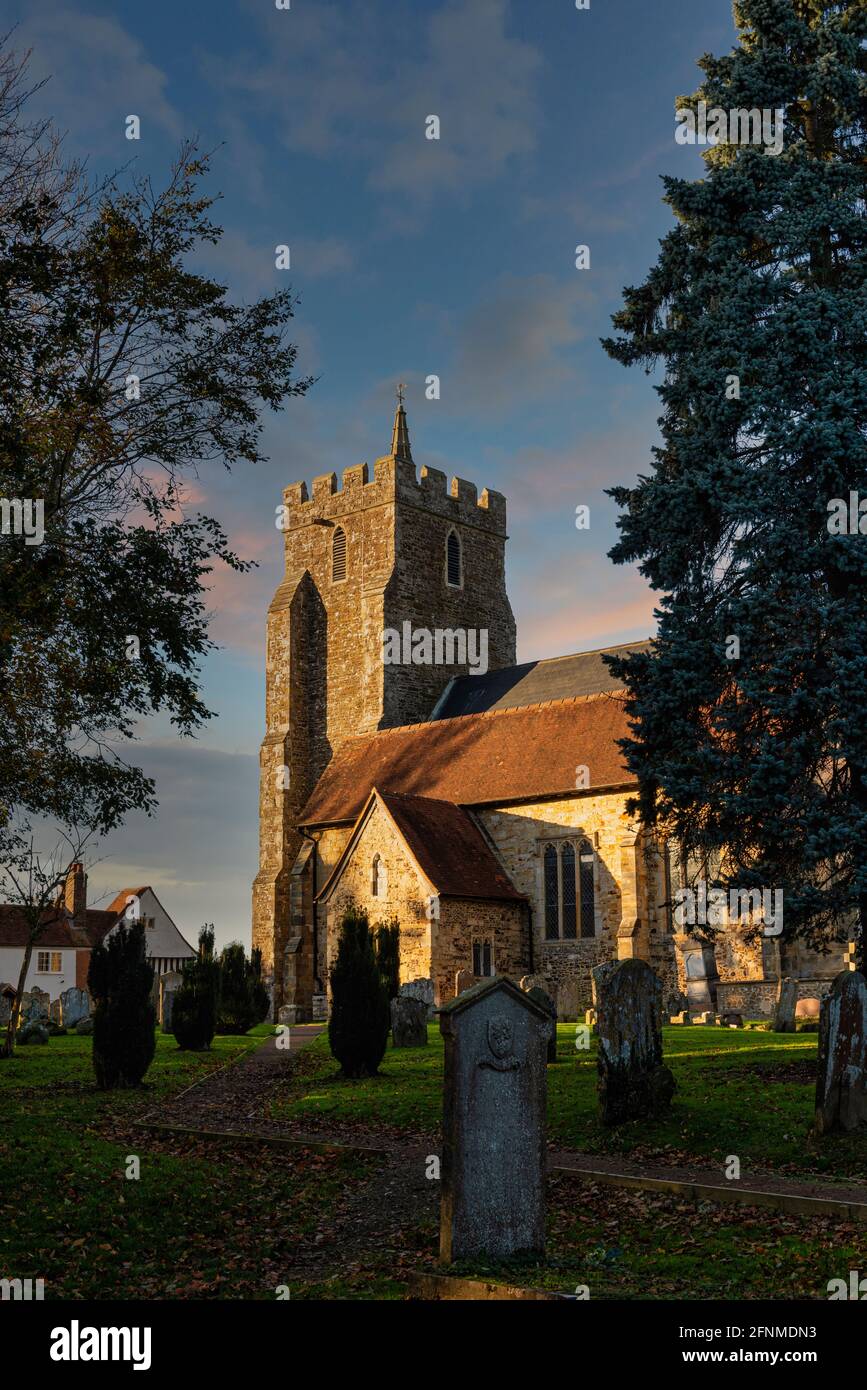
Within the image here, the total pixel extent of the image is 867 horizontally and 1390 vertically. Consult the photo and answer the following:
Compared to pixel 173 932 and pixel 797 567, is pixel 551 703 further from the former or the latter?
pixel 173 932

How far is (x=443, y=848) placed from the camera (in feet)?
106

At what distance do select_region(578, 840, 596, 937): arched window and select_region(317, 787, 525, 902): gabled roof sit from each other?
1717 mm

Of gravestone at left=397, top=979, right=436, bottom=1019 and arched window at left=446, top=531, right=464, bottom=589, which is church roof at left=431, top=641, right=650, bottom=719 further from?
gravestone at left=397, top=979, right=436, bottom=1019

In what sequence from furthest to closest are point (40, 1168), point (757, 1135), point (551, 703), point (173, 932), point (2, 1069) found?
point (173, 932), point (551, 703), point (2, 1069), point (757, 1135), point (40, 1168)

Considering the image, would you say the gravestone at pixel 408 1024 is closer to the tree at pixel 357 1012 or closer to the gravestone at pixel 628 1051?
the tree at pixel 357 1012

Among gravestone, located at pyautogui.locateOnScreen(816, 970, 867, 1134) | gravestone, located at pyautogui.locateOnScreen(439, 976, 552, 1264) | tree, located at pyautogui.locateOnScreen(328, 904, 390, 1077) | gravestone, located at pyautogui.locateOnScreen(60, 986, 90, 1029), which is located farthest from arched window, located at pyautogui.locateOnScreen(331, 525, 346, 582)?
gravestone, located at pyautogui.locateOnScreen(439, 976, 552, 1264)

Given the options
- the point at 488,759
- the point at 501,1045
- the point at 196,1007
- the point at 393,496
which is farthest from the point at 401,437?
the point at 501,1045

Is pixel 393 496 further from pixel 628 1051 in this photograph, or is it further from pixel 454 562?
pixel 628 1051

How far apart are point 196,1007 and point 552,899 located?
12.0 meters

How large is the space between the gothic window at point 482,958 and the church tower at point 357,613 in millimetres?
13145

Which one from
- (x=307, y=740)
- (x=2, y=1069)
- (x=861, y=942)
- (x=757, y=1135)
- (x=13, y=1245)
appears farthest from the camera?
(x=307, y=740)

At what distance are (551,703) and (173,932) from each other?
2864 centimetres

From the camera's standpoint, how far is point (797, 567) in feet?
53.7
